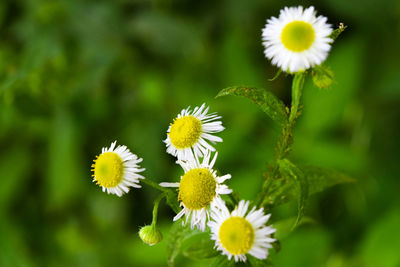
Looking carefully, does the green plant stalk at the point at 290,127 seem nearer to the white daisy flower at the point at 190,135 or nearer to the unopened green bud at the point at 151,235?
the white daisy flower at the point at 190,135

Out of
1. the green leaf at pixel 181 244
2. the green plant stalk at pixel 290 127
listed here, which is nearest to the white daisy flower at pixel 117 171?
the green leaf at pixel 181 244

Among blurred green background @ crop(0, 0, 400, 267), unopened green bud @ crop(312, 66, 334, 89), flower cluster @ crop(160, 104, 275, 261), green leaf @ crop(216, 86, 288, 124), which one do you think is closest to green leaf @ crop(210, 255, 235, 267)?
flower cluster @ crop(160, 104, 275, 261)

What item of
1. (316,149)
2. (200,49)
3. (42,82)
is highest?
(200,49)

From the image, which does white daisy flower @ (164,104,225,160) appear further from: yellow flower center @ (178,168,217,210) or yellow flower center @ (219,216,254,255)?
yellow flower center @ (219,216,254,255)

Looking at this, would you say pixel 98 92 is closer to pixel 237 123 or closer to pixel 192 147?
pixel 237 123

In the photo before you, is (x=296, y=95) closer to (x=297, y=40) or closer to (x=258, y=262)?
(x=297, y=40)

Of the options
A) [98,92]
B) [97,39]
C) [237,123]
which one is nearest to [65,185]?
[98,92]

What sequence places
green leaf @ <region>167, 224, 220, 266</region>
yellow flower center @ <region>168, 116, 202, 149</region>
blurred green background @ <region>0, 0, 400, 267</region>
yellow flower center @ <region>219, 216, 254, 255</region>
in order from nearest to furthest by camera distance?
yellow flower center @ <region>219, 216, 254, 255</region> → yellow flower center @ <region>168, 116, 202, 149</region> → green leaf @ <region>167, 224, 220, 266</region> → blurred green background @ <region>0, 0, 400, 267</region>
